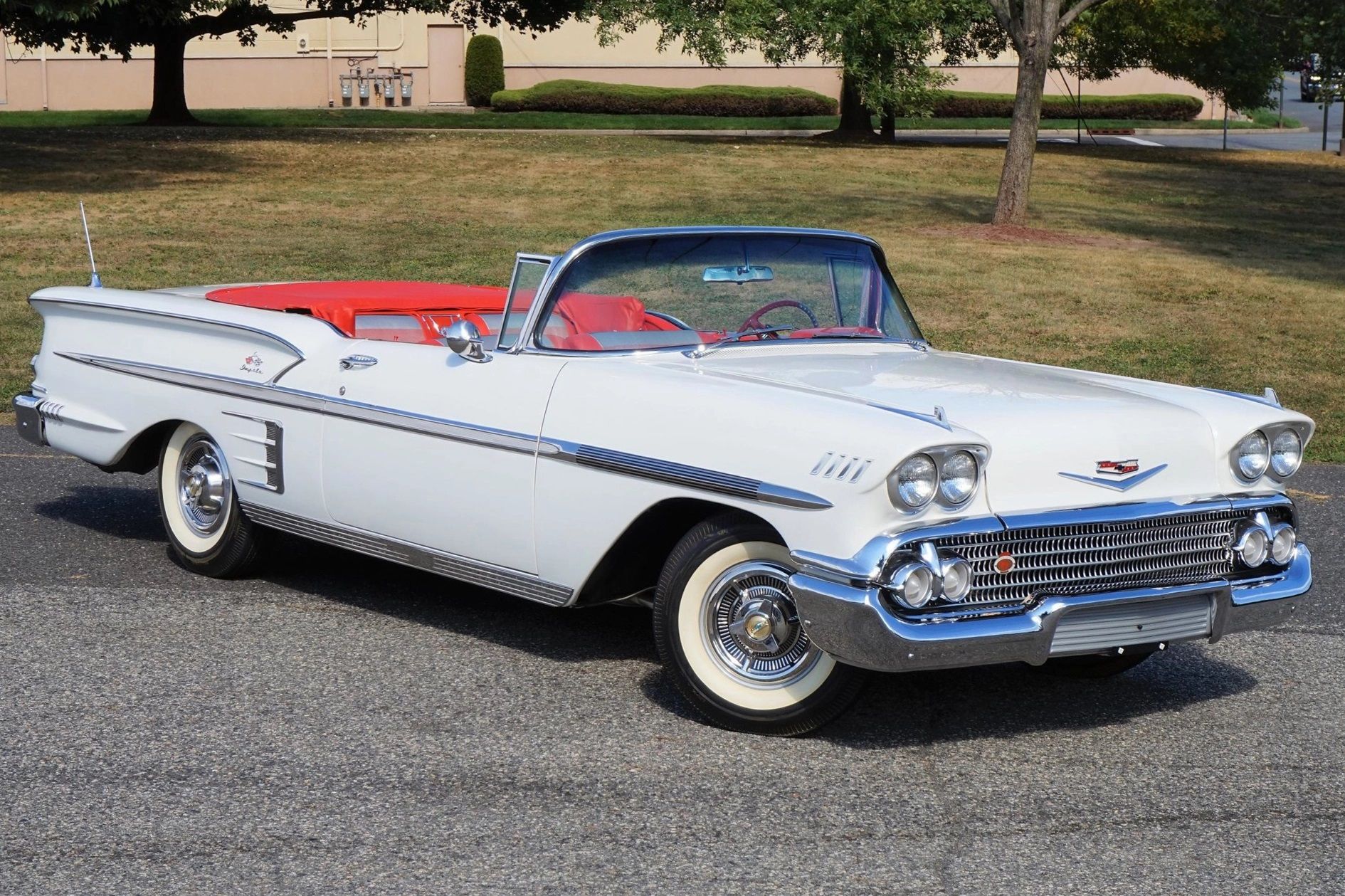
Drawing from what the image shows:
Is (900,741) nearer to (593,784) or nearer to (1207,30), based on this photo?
(593,784)

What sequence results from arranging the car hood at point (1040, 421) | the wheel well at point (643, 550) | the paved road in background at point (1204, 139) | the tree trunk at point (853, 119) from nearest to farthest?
1. the car hood at point (1040, 421)
2. the wheel well at point (643, 550)
3. the tree trunk at point (853, 119)
4. the paved road in background at point (1204, 139)

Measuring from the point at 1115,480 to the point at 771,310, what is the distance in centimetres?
150

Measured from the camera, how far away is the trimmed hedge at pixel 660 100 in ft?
142

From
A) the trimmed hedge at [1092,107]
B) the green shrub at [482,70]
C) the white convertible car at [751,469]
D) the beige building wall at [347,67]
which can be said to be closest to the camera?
the white convertible car at [751,469]

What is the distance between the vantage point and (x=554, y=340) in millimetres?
5277

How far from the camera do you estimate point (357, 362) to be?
18.7ft

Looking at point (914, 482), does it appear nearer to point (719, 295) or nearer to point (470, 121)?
point (719, 295)

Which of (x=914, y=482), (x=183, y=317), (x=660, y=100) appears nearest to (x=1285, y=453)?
(x=914, y=482)

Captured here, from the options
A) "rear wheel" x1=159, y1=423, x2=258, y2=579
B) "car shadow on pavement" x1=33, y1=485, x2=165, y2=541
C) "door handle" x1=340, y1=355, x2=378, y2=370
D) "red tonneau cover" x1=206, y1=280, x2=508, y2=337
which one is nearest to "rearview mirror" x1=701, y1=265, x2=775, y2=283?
"door handle" x1=340, y1=355, x2=378, y2=370

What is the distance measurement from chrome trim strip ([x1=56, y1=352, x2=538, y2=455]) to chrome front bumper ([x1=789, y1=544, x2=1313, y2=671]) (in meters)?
1.20

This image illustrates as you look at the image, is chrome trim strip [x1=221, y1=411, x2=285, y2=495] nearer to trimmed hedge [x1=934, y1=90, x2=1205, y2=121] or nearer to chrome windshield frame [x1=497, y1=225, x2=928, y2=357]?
chrome windshield frame [x1=497, y1=225, x2=928, y2=357]

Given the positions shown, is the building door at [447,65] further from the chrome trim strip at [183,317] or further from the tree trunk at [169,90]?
the chrome trim strip at [183,317]

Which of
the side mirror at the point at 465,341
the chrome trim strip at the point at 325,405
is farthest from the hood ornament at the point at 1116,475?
the side mirror at the point at 465,341

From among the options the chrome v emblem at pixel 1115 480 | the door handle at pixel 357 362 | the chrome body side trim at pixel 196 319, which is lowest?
the chrome v emblem at pixel 1115 480
